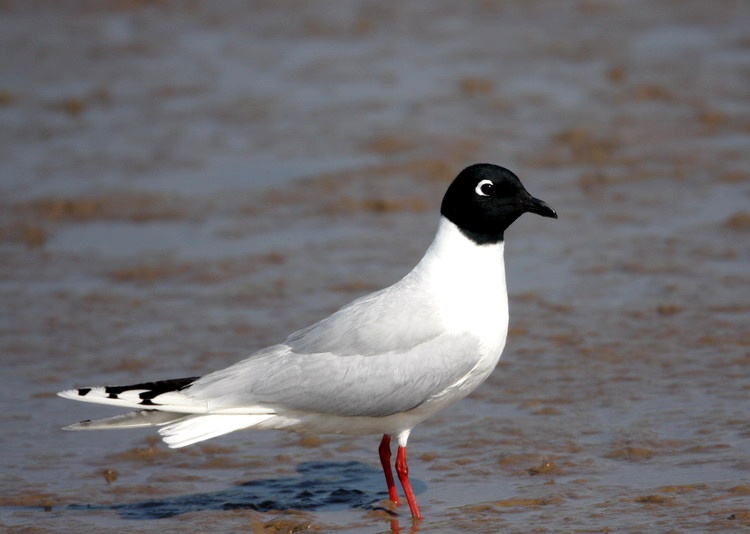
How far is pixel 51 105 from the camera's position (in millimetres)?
15703

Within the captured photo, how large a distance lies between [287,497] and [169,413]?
99 centimetres

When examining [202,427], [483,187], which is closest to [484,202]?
[483,187]

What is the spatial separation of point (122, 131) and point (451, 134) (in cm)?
390

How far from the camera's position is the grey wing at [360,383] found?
722cm

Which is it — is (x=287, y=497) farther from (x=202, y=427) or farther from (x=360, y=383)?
(x=360, y=383)

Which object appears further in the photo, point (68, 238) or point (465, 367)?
point (68, 238)

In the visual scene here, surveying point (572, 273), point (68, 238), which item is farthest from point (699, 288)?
point (68, 238)

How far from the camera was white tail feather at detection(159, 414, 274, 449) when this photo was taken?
7.11 metres

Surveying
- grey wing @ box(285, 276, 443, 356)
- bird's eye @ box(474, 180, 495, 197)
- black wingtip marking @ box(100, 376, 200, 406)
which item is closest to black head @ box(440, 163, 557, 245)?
bird's eye @ box(474, 180, 495, 197)

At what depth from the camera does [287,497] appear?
7785 mm

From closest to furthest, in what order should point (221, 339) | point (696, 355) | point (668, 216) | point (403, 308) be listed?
point (403, 308)
point (696, 355)
point (221, 339)
point (668, 216)

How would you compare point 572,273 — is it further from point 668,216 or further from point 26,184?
point 26,184

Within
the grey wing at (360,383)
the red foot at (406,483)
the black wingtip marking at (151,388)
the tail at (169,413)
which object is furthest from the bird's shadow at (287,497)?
the black wingtip marking at (151,388)

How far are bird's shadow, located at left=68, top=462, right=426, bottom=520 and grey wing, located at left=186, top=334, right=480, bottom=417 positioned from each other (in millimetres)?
736
